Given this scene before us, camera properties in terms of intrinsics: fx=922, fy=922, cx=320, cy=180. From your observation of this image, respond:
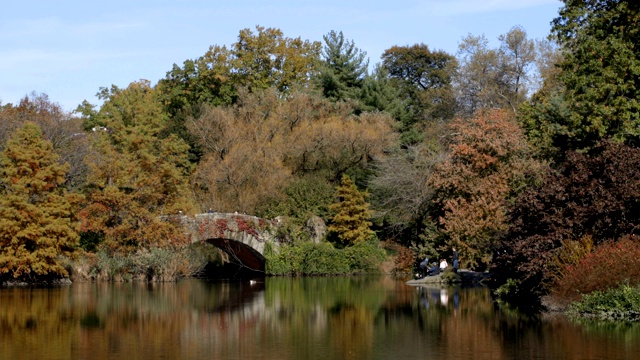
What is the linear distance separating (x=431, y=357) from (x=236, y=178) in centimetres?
3095

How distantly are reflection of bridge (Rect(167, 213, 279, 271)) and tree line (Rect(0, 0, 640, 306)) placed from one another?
1.13 metres

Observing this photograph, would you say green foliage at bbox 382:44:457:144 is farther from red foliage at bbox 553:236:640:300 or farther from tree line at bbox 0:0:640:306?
red foliage at bbox 553:236:640:300

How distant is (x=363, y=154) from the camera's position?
1922 inches

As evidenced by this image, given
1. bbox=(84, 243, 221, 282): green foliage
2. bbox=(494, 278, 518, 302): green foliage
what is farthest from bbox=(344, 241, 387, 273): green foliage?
bbox=(494, 278, 518, 302): green foliage

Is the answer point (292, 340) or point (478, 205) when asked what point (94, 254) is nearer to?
point (478, 205)

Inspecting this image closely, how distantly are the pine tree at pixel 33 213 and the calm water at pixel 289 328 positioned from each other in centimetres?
449

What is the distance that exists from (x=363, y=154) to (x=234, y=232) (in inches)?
374

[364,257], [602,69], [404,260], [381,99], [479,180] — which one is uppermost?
[381,99]

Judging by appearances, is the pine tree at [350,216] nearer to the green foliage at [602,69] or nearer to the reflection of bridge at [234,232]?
the reflection of bridge at [234,232]

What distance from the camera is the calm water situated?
54.0 ft

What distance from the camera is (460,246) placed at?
39.9 metres

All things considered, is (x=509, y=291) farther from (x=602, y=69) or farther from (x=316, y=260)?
(x=316, y=260)

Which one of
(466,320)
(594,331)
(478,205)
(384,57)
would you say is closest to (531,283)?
(466,320)

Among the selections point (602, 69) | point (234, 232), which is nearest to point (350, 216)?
point (234, 232)
